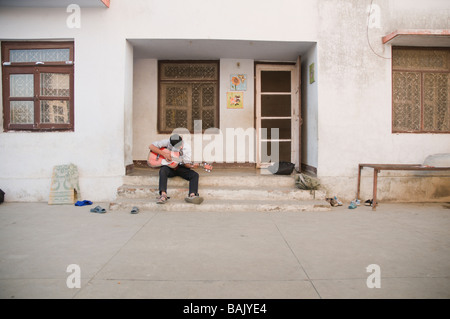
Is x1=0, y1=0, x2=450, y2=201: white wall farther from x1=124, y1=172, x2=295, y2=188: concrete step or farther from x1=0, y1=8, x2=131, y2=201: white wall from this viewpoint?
x1=124, y1=172, x2=295, y2=188: concrete step

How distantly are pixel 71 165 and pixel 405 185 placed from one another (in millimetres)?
6484

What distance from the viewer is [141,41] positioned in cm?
618

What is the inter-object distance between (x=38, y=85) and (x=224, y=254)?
5216 mm

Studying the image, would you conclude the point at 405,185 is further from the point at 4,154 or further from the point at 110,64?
the point at 4,154

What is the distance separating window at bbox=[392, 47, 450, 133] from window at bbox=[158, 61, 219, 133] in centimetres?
385

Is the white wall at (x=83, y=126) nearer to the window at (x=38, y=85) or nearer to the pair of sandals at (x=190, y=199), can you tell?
the window at (x=38, y=85)

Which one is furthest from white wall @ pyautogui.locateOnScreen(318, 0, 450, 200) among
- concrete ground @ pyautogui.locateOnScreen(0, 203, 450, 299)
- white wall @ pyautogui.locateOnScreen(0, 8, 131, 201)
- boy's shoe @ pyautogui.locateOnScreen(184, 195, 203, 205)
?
white wall @ pyautogui.locateOnScreen(0, 8, 131, 201)

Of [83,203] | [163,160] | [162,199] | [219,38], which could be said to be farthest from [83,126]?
[219,38]

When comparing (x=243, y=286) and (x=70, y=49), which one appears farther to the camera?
(x=70, y=49)

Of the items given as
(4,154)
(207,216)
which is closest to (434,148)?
(207,216)

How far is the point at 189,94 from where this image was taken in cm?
751

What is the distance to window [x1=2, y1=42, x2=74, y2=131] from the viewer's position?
242 inches
